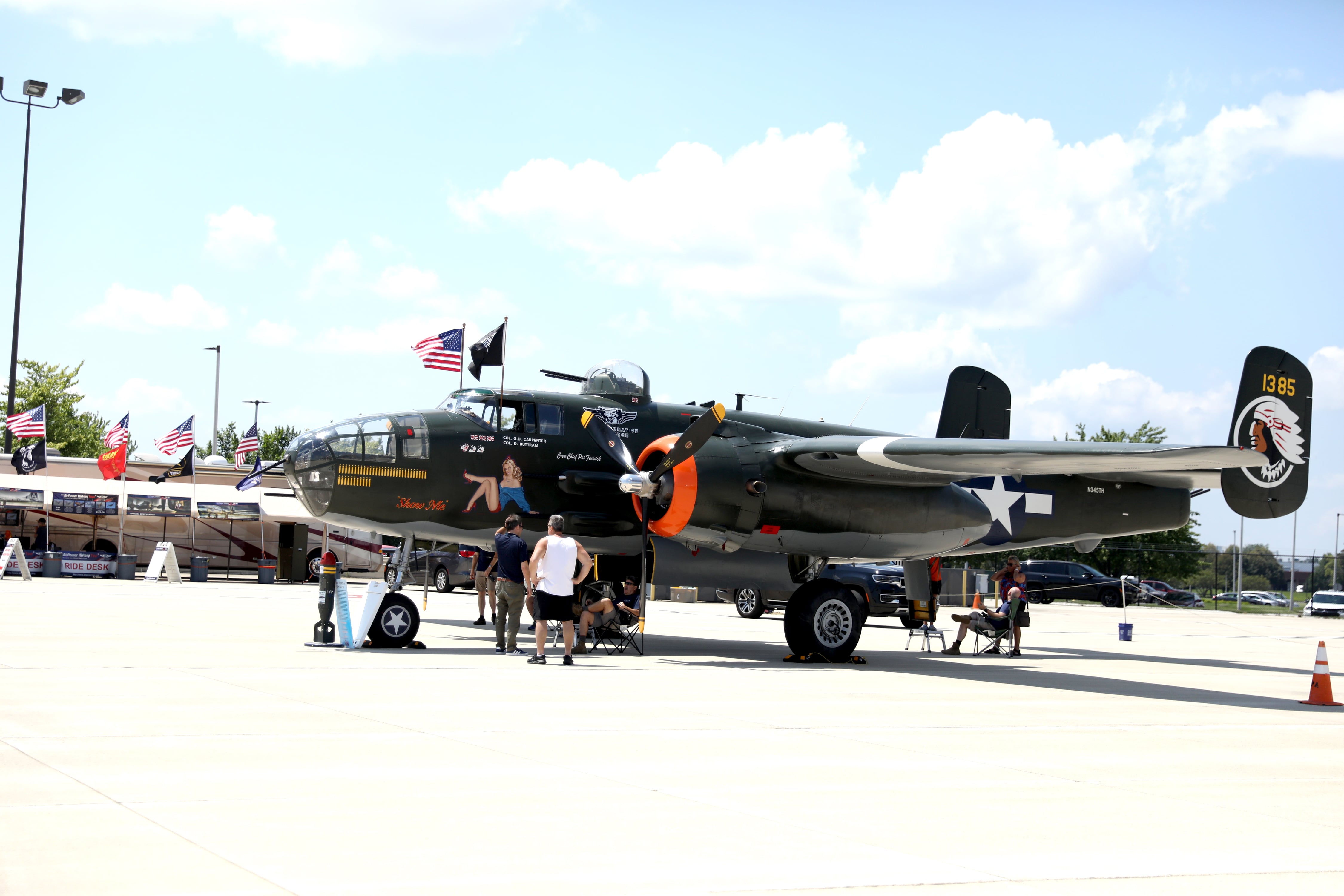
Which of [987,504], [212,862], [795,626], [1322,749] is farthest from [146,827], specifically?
[987,504]

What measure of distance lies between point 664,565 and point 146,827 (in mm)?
12203

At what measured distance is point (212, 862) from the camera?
5.03 m

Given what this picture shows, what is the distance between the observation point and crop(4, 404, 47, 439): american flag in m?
37.7

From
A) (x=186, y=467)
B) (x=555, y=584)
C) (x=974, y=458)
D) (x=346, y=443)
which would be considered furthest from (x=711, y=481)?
(x=186, y=467)

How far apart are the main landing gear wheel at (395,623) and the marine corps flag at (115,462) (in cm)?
2672

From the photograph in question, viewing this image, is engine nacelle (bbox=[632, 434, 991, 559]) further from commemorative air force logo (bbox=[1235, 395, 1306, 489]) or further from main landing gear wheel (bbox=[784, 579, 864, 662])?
commemorative air force logo (bbox=[1235, 395, 1306, 489])

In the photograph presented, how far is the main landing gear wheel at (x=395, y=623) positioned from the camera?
1611 centimetres

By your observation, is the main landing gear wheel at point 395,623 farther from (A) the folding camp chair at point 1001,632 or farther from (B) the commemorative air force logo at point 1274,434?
(B) the commemorative air force logo at point 1274,434

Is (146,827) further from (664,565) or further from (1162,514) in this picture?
(1162,514)

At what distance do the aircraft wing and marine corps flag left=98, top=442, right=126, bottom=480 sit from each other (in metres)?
29.1

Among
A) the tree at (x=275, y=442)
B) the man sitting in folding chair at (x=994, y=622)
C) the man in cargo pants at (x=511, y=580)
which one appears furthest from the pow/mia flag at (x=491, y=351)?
the tree at (x=275, y=442)

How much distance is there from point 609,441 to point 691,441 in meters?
1.96

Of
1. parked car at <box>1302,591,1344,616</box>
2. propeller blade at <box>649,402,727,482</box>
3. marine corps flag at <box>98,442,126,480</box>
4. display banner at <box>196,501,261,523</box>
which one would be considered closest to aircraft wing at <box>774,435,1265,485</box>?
propeller blade at <box>649,402,727,482</box>

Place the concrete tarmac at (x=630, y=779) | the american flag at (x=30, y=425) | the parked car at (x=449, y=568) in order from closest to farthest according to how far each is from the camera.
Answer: the concrete tarmac at (x=630, y=779)
the american flag at (x=30, y=425)
the parked car at (x=449, y=568)
